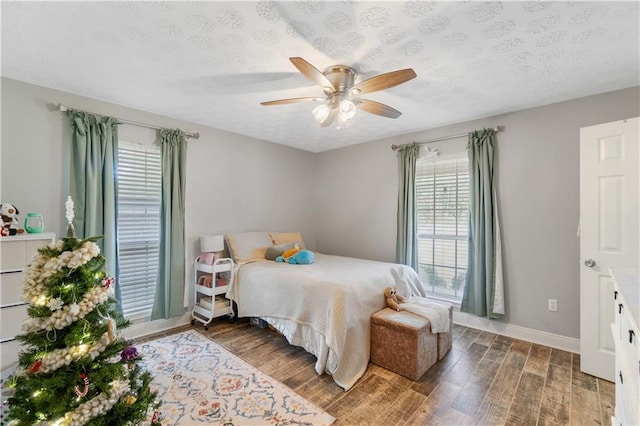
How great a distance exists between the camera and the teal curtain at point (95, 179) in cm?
262

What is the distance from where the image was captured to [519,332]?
2.99 m

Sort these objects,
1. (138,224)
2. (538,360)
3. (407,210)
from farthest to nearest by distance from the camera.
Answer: (407,210) < (138,224) < (538,360)

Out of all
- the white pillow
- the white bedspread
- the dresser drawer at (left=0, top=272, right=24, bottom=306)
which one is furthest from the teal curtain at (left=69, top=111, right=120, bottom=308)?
the white bedspread

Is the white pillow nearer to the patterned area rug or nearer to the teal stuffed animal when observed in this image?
the teal stuffed animal

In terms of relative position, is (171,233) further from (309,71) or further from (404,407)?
(404,407)

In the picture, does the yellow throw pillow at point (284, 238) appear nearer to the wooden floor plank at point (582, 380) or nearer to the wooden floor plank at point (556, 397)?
the wooden floor plank at point (556, 397)

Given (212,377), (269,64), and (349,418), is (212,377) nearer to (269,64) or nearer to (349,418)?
(349,418)

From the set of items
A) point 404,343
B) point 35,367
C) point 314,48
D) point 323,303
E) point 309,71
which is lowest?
point 404,343

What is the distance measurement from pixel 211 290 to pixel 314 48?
2.69 meters

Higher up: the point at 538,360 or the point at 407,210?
the point at 407,210

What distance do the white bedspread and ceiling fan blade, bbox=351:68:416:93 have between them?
Answer: 1574mm

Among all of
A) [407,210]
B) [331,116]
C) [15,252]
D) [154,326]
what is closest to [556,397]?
[407,210]

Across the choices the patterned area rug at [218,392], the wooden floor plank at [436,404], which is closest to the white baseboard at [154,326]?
the patterned area rug at [218,392]

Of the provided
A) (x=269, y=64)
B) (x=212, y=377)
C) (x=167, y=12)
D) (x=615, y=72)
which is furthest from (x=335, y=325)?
(x=615, y=72)
